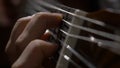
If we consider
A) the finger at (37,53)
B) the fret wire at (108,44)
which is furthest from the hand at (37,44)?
the fret wire at (108,44)

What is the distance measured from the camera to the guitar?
32cm

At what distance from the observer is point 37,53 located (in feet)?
1.81

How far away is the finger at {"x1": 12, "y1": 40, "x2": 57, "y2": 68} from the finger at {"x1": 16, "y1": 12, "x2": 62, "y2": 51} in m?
0.06

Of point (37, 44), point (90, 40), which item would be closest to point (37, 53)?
point (37, 44)

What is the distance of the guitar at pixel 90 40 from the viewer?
→ 1.04 ft

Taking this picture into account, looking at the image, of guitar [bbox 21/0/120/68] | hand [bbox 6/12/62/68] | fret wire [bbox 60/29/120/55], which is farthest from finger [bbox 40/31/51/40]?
fret wire [bbox 60/29/120/55]

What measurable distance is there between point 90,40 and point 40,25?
0.83 ft

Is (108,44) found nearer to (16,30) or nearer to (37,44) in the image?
(37,44)

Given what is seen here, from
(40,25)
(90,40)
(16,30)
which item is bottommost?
(16,30)

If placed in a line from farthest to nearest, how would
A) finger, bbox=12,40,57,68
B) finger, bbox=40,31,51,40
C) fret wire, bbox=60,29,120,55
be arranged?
finger, bbox=40,31,51,40 < finger, bbox=12,40,57,68 < fret wire, bbox=60,29,120,55

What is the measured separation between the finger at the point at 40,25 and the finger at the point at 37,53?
6cm

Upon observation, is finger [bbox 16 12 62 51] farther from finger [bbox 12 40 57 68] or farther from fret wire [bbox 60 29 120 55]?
fret wire [bbox 60 29 120 55]

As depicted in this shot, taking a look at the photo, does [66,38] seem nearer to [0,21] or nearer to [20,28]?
[20,28]

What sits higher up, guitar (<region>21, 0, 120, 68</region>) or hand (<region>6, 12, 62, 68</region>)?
guitar (<region>21, 0, 120, 68</region>)
